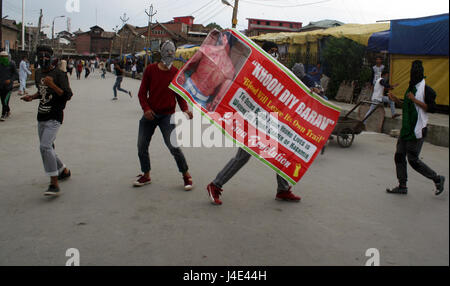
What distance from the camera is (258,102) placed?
3.74 m

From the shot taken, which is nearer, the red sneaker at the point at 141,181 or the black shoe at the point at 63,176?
the red sneaker at the point at 141,181

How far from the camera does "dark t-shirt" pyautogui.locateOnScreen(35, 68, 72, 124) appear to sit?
4629 millimetres

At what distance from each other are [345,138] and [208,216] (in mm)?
4899

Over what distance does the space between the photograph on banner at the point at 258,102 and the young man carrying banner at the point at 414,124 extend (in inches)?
41.2

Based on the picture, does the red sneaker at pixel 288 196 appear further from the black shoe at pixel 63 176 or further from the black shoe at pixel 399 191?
the black shoe at pixel 63 176

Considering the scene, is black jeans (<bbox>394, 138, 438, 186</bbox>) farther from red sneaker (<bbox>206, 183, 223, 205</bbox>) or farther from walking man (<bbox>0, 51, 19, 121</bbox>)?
walking man (<bbox>0, 51, 19, 121</bbox>)

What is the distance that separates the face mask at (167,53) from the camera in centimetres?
480

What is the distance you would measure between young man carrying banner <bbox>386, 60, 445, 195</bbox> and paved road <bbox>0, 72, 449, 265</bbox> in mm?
303

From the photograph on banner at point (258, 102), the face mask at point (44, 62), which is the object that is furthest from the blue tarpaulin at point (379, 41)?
the face mask at point (44, 62)

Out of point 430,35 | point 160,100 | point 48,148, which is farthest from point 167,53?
→ point 430,35

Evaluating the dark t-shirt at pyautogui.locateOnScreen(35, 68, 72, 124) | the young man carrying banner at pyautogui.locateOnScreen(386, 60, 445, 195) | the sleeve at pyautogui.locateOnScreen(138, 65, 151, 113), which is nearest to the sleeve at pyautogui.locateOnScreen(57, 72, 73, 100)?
the dark t-shirt at pyautogui.locateOnScreen(35, 68, 72, 124)
